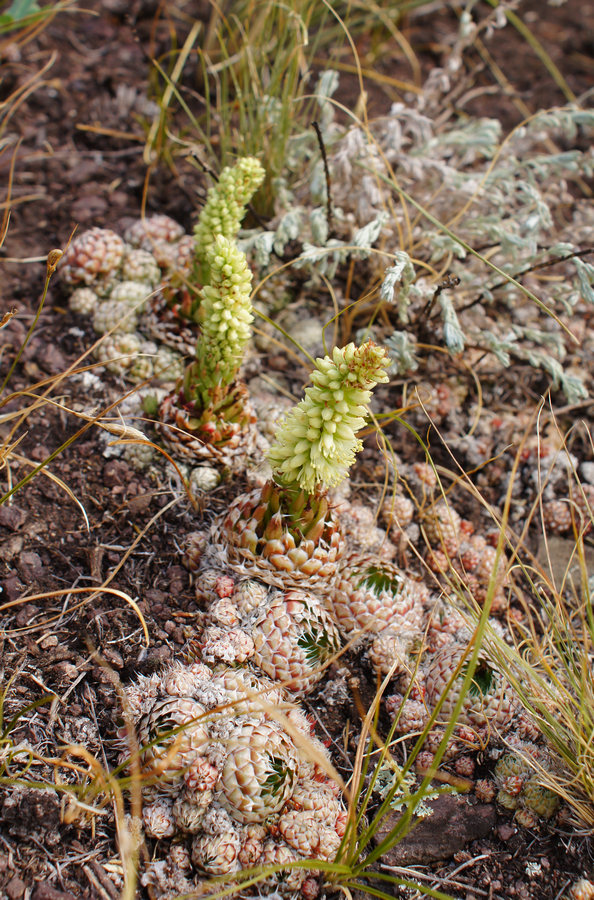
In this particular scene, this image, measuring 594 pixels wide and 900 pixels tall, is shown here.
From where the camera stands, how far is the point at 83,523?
2.19 meters

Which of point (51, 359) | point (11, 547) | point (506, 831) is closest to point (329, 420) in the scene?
point (11, 547)

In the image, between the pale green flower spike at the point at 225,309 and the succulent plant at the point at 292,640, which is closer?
the pale green flower spike at the point at 225,309

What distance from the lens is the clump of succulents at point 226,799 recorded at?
162cm

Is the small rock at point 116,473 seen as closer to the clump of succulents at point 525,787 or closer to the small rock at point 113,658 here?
the small rock at point 113,658

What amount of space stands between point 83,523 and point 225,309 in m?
0.90

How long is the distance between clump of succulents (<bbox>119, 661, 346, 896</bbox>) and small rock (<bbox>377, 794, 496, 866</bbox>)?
180mm

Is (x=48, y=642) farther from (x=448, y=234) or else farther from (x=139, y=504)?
(x=448, y=234)

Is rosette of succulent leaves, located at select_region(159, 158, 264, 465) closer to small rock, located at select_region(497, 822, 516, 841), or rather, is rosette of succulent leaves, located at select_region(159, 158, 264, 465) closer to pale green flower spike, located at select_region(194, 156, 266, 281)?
pale green flower spike, located at select_region(194, 156, 266, 281)

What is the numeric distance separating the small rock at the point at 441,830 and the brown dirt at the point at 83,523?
3 centimetres

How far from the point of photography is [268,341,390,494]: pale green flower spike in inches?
60.8

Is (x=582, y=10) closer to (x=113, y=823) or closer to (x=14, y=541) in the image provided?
(x=14, y=541)

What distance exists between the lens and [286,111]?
268 cm

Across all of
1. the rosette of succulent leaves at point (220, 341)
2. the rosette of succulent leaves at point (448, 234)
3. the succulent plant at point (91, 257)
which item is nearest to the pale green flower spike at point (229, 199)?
the rosette of succulent leaves at point (220, 341)

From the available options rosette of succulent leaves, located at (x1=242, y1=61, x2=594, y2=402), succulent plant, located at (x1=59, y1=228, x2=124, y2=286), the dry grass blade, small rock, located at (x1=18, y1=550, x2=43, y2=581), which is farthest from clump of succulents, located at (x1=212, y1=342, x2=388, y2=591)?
Result: succulent plant, located at (x1=59, y1=228, x2=124, y2=286)
